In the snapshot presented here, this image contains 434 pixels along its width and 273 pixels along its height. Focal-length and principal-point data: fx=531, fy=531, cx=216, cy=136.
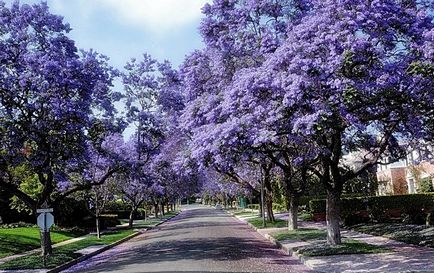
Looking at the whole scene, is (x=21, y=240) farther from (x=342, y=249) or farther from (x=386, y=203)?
(x=386, y=203)

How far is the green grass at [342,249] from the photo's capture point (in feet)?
53.0

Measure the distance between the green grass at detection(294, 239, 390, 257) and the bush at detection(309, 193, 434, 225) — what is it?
33.5 ft

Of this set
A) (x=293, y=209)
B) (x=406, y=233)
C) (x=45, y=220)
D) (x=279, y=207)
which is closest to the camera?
(x=45, y=220)

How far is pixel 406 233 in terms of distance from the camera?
20.7 m

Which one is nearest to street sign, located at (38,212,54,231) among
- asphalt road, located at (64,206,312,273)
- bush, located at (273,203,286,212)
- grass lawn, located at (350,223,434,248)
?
asphalt road, located at (64,206,312,273)

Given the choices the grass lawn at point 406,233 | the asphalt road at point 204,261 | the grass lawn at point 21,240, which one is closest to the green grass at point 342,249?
the asphalt road at point 204,261

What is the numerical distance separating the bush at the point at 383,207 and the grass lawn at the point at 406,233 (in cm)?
273

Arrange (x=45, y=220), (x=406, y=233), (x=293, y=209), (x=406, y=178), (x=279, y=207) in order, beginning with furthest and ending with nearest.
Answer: (x=279, y=207) < (x=406, y=178) < (x=293, y=209) < (x=406, y=233) < (x=45, y=220)

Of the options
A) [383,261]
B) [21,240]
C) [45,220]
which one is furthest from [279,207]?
[383,261]

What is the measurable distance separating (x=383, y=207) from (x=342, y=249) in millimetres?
18723

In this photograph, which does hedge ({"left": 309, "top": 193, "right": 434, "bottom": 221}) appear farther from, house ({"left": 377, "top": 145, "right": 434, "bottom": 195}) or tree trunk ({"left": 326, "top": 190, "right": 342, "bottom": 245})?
tree trunk ({"left": 326, "top": 190, "right": 342, "bottom": 245})

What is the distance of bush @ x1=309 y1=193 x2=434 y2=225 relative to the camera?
28750 mm

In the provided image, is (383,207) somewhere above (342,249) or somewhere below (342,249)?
above

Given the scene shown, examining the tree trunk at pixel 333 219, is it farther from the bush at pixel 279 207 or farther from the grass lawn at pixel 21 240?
the bush at pixel 279 207
